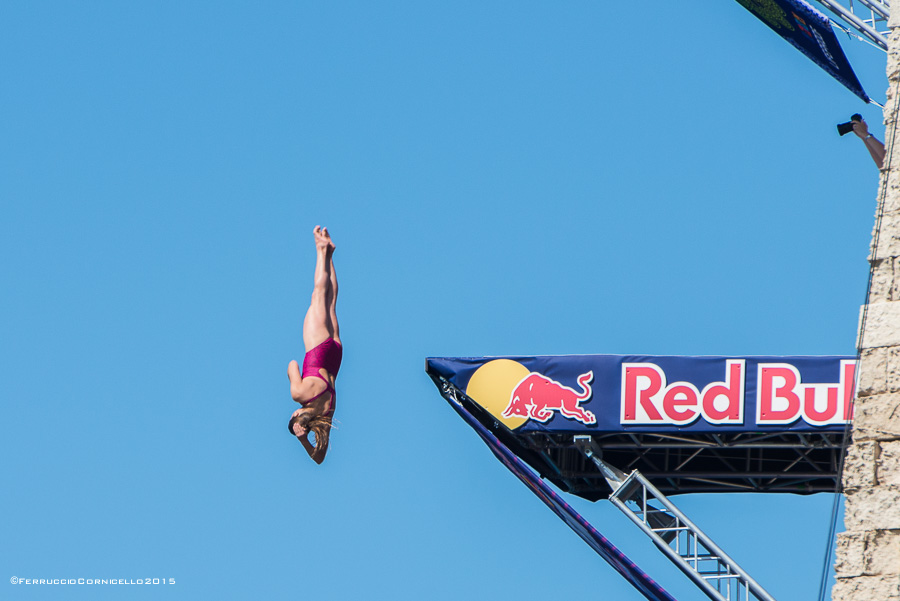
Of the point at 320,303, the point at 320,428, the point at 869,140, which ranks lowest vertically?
the point at 320,428

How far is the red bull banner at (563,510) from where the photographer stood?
19.5m

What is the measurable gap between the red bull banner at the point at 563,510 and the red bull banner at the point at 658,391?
55 centimetres

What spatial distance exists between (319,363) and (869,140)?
5.71 metres

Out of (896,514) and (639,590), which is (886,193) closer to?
(896,514)

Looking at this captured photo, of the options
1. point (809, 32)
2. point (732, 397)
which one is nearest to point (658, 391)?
point (732, 397)

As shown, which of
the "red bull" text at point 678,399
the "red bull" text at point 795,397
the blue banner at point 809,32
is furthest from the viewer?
the "red bull" text at point 678,399

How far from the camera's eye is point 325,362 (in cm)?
1473

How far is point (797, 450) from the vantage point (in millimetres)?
19781

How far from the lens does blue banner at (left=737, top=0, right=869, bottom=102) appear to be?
59.2 feet

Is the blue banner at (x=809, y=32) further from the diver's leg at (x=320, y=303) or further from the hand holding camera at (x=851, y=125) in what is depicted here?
the diver's leg at (x=320, y=303)

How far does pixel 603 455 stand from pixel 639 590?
1998 millimetres

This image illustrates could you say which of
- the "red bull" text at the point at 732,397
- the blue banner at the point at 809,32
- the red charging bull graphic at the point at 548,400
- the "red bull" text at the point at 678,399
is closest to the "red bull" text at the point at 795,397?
the "red bull" text at the point at 732,397

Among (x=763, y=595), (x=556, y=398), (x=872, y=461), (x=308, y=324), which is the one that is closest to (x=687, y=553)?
(x=763, y=595)

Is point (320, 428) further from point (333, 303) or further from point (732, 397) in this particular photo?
point (732, 397)
